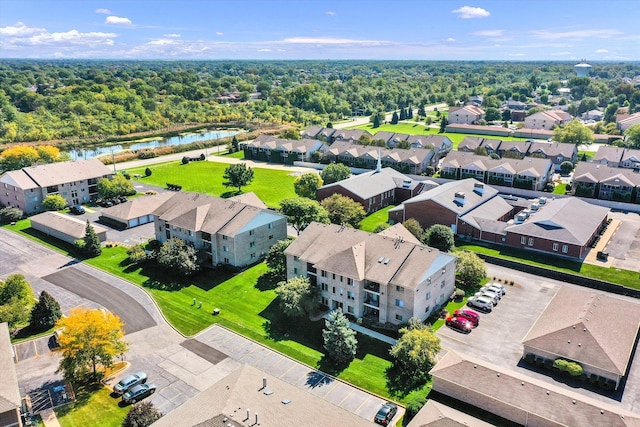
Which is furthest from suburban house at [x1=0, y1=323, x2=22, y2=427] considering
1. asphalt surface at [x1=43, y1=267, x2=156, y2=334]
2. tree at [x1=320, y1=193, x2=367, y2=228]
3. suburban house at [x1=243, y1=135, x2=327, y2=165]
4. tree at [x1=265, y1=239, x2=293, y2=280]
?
suburban house at [x1=243, y1=135, x2=327, y2=165]

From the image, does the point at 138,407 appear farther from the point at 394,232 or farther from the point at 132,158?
the point at 132,158

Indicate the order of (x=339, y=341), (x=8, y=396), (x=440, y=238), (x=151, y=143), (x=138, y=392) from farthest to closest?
(x=151, y=143) → (x=440, y=238) → (x=339, y=341) → (x=138, y=392) → (x=8, y=396)

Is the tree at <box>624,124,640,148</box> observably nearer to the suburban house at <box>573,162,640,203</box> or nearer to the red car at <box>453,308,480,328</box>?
the suburban house at <box>573,162,640,203</box>

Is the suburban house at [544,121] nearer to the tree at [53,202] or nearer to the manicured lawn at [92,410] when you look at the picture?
the tree at [53,202]

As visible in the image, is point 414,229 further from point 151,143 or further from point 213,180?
point 151,143

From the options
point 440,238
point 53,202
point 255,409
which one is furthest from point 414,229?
point 53,202

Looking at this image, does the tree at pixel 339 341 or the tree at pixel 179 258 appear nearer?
the tree at pixel 339 341

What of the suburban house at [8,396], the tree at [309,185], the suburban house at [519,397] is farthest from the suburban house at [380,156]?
the suburban house at [8,396]
